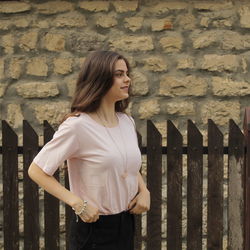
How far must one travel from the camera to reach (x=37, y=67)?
200 inches

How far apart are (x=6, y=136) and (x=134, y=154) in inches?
56.5

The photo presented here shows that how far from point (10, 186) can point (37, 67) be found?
147 cm

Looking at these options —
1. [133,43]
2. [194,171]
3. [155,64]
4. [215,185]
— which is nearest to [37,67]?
[133,43]

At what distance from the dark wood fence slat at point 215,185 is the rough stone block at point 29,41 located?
1919 millimetres

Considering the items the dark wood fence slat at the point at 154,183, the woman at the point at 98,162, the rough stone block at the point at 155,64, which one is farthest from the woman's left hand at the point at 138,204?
the rough stone block at the point at 155,64

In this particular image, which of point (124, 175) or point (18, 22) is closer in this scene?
point (124, 175)

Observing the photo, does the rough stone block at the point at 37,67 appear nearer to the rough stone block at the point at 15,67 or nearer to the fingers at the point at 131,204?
the rough stone block at the point at 15,67

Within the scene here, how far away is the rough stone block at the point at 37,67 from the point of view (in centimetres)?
507

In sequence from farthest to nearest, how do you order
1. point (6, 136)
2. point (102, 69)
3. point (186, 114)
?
1. point (186, 114)
2. point (6, 136)
3. point (102, 69)

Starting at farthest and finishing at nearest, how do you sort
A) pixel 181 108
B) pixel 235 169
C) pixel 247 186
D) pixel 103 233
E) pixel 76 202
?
pixel 181 108 → pixel 235 169 → pixel 247 186 → pixel 103 233 → pixel 76 202

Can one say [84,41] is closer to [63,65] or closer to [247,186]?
[63,65]

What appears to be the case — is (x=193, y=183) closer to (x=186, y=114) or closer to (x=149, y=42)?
(x=186, y=114)

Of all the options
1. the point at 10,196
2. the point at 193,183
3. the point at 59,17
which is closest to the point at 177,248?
the point at 193,183

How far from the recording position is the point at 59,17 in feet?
16.6
